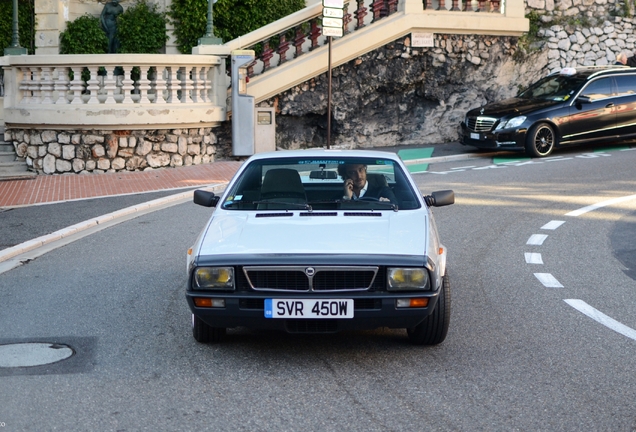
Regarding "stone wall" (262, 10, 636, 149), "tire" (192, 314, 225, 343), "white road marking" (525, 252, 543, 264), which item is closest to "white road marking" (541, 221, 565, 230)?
"white road marking" (525, 252, 543, 264)

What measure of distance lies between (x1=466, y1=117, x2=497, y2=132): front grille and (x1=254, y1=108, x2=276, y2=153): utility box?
4.21 m

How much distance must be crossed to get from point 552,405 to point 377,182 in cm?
272

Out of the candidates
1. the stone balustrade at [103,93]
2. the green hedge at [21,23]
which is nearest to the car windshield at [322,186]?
the stone balustrade at [103,93]

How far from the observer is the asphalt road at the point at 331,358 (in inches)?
216

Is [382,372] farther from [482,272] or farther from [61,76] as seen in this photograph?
[61,76]

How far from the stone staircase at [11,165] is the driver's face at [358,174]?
39.5ft

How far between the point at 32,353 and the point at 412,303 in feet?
8.70

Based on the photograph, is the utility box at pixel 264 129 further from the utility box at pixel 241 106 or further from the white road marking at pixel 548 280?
the white road marking at pixel 548 280

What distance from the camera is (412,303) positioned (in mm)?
6348

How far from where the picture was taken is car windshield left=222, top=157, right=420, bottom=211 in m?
7.63

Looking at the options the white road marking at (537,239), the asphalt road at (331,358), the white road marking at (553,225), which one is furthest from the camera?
the white road marking at (553,225)

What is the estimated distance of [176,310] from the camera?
26.8 feet

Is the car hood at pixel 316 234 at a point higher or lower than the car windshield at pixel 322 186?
lower

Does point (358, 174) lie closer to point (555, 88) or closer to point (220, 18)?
point (555, 88)
